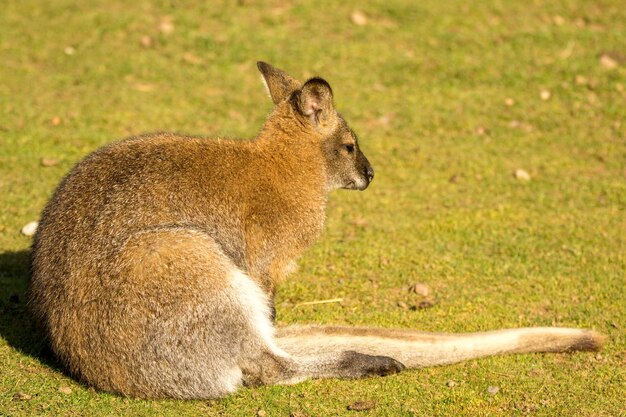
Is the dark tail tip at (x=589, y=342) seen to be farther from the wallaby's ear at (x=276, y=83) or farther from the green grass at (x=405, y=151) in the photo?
the wallaby's ear at (x=276, y=83)

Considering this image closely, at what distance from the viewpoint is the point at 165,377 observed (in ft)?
15.0

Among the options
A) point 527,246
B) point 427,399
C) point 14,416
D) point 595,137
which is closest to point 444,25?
point 595,137

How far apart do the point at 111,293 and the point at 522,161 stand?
5.10 m

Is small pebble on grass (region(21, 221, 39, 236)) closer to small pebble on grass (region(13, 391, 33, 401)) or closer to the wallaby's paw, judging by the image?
small pebble on grass (region(13, 391, 33, 401))

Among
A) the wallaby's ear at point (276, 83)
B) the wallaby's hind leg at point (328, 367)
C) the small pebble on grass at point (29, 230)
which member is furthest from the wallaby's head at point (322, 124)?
the small pebble on grass at point (29, 230)

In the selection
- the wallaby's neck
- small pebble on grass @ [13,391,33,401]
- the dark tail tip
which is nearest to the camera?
small pebble on grass @ [13,391,33,401]

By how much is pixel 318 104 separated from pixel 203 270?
1.35 metres

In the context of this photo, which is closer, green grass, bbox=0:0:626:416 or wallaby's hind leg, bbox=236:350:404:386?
wallaby's hind leg, bbox=236:350:404:386

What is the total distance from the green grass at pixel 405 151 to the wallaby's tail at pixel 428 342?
9cm

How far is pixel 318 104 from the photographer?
5344 millimetres

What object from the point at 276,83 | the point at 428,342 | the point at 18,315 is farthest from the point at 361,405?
the point at 18,315

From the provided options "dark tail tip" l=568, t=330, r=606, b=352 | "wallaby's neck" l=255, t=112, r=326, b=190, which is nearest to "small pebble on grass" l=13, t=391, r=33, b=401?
"wallaby's neck" l=255, t=112, r=326, b=190

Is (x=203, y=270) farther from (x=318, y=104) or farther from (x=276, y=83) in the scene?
(x=276, y=83)

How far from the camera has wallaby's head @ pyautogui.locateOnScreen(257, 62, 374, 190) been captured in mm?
5332
